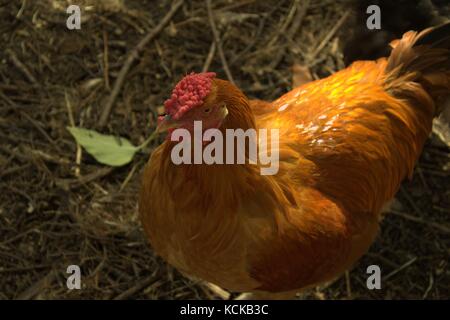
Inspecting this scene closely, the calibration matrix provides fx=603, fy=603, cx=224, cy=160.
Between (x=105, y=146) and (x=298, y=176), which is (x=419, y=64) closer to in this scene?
(x=298, y=176)

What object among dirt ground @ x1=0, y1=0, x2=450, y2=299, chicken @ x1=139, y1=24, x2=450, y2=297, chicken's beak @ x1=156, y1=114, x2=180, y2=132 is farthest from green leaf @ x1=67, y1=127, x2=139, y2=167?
chicken's beak @ x1=156, y1=114, x2=180, y2=132

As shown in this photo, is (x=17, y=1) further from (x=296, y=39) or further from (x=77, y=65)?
(x=296, y=39)

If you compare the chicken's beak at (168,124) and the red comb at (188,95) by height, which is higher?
the red comb at (188,95)

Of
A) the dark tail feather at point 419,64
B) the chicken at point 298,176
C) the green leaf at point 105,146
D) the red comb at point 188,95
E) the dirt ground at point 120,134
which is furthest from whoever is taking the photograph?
the green leaf at point 105,146

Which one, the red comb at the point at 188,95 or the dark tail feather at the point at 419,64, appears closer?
the red comb at the point at 188,95

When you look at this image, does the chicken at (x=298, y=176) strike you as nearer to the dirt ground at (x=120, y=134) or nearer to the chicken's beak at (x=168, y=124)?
the chicken's beak at (x=168, y=124)

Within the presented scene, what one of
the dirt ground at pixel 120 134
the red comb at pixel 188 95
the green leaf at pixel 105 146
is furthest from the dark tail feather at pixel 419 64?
the green leaf at pixel 105 146

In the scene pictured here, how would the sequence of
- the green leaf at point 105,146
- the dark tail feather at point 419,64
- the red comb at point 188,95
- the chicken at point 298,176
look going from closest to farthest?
the red comb at point 188,95
the chicken at point 298,176
the dark tail feather at point 419,64
the green leaf at point 105,146

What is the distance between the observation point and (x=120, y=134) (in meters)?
3.71

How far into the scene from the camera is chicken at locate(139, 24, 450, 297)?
7.43 feet

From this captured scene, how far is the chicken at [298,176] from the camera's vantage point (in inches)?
89.2

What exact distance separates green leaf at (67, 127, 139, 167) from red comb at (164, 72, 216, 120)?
151cm

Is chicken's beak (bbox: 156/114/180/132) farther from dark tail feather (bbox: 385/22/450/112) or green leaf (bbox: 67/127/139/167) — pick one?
green leaf (bbox: 67/127/139/167)

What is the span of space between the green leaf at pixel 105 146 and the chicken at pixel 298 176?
3.25ft
